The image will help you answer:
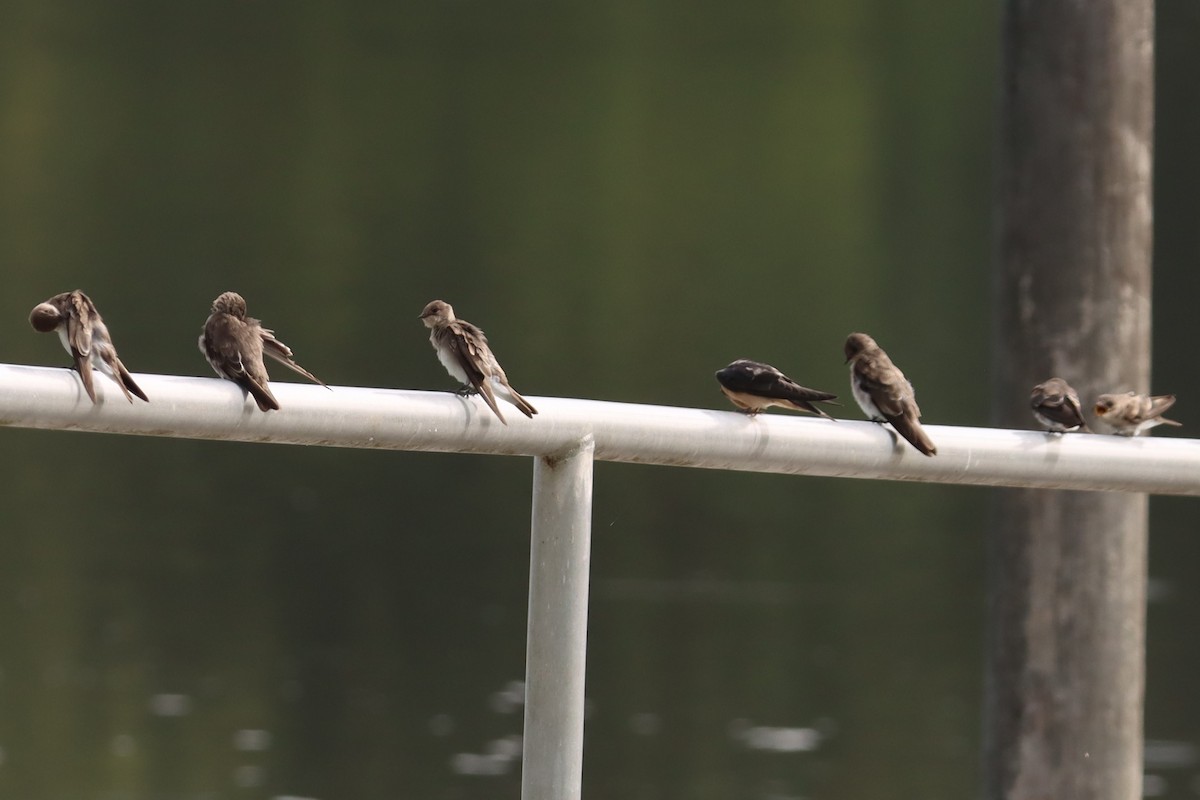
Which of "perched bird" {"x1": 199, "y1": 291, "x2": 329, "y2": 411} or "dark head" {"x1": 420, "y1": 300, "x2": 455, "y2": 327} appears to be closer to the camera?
"perched bird" {"x1": 199, "y1": 291, "x2": 329, "y2": 411}

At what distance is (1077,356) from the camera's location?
3.94 m

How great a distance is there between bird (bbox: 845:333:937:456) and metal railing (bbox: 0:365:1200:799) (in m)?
0.05

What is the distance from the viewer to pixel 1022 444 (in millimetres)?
2504

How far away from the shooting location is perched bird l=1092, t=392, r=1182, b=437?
3.63 metres

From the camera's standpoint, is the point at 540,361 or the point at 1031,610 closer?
the point at 1031,610

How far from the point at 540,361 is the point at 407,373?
7.61 feet

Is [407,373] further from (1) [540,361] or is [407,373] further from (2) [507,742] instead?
(2) [507,742]

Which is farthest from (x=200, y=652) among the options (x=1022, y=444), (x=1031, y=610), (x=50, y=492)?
(x=1022, y=444)

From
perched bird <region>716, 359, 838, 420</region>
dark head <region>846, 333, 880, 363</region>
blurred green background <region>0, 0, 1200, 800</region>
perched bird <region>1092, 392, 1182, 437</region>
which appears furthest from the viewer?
Result: blurred green background <region>0, 0, 1200, 800</region>

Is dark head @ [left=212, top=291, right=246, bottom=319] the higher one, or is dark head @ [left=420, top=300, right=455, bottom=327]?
dark head @ [left=420, top=300, right=455, bottom=327]

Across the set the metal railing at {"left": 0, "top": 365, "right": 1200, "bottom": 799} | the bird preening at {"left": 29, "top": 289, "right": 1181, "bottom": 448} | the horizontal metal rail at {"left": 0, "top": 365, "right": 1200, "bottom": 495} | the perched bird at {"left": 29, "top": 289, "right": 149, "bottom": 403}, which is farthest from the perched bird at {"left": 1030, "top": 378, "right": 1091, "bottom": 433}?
the perched bird at {"left": 29, "top": 289, "right": 149, "bottom": 403}

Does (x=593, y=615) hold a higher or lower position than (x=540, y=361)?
lower

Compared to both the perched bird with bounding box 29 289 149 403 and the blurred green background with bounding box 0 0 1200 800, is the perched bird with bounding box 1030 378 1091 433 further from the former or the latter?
the perched bird with bounding box 29 289 149 403

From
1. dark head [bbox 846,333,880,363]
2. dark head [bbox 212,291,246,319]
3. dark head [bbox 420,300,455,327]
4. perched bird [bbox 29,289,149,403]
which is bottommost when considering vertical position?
perched bird [bbox 29,289,149,403]
